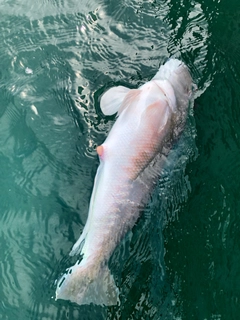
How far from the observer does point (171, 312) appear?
7.16ft

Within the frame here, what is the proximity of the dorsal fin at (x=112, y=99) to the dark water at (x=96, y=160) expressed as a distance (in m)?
0.10

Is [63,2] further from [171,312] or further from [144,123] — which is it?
[171,312]

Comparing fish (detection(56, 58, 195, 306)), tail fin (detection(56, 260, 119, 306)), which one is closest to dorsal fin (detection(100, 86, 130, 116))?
fish (detection(56, 58, 195, 306))

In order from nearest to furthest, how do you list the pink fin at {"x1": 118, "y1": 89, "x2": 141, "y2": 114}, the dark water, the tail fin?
the tail fin → the dark water → the pink fin at {"x1": 118, "y1": 89, "x2": 141, "y2": 114}

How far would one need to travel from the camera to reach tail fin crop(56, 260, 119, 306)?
2010mm

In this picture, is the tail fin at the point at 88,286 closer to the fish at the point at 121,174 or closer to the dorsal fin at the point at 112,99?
the fish at the point at 121,174

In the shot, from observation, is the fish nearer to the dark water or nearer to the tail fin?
the tail fin

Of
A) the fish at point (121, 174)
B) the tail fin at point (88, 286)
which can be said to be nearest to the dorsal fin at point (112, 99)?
the fish at point (121, 174)

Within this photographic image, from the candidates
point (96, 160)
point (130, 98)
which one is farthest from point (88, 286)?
point (130, 98)

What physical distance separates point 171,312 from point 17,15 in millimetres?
1929

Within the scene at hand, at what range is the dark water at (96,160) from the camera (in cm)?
221

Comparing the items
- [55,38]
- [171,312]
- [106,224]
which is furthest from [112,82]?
[171,312]

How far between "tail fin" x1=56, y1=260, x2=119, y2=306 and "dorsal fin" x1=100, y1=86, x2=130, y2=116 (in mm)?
841

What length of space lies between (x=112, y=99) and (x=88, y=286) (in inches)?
39.1
